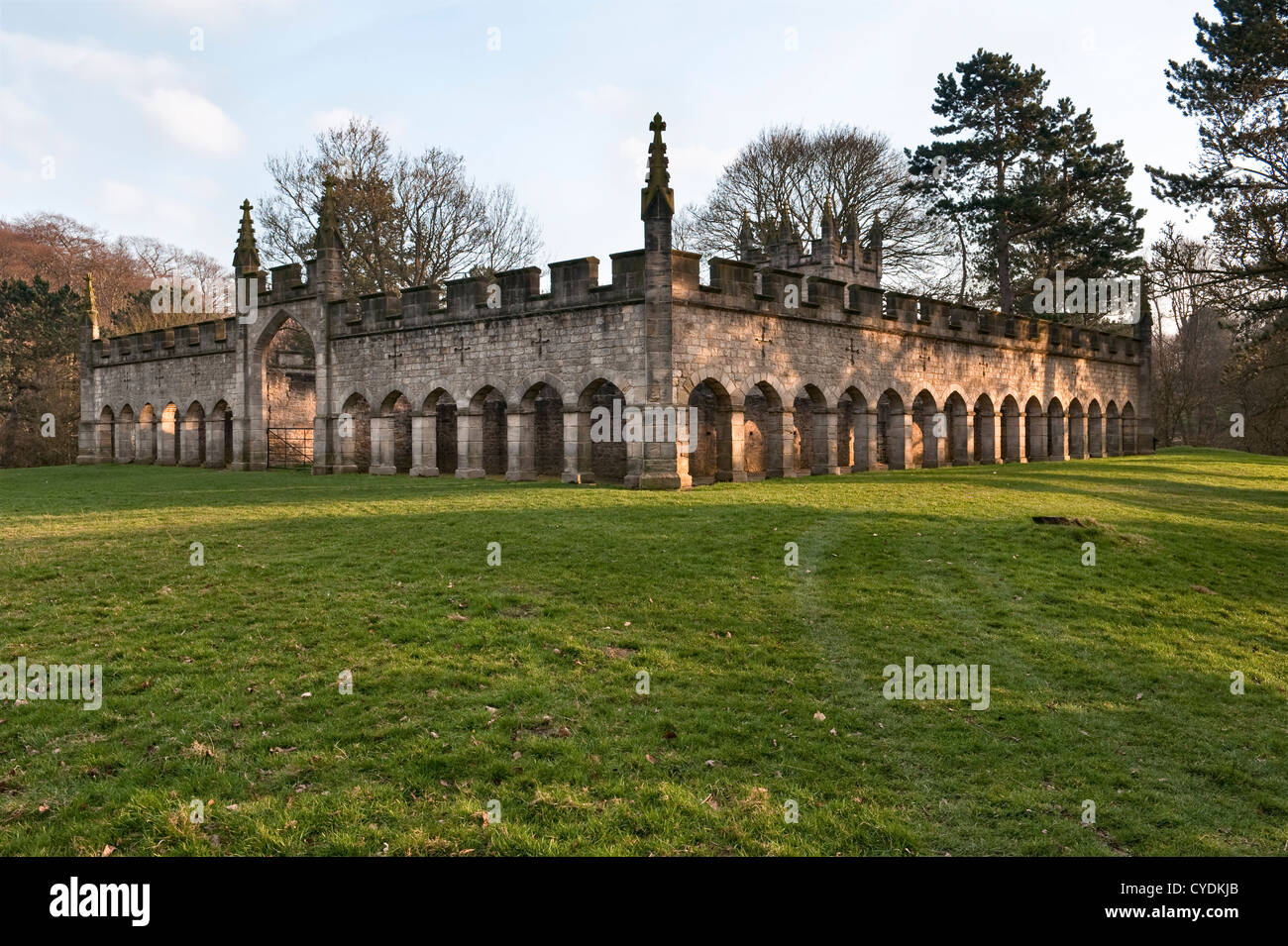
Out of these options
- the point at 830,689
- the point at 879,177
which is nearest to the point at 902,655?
the point at 830,689

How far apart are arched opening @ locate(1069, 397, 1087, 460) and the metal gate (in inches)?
1159

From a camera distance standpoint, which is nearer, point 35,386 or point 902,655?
point 902,655

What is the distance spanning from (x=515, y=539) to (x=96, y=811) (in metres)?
7.13

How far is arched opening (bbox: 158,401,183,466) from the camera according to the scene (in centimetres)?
3423

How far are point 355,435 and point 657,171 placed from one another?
14252 millimetres

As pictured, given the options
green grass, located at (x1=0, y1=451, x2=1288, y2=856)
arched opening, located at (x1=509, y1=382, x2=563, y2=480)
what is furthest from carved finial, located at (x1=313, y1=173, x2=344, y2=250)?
green grass, located at (x1=0, y1=451, x2=1288, y2=856)

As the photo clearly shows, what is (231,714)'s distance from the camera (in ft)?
21.1

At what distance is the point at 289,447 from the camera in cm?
3322

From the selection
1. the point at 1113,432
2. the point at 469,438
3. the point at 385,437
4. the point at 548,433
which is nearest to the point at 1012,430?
the point at 1113,432

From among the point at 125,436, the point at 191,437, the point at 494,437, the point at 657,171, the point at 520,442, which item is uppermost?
the point at 657,171

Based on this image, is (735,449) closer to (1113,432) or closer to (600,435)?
(600,435)

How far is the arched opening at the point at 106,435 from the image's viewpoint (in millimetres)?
36875
